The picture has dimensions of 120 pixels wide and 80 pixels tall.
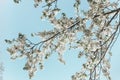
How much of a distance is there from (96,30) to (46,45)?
2.13 meters

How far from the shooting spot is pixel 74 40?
18.5m

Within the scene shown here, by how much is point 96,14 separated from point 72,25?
1.16 meters

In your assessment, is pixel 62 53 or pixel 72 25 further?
pixel 62 53

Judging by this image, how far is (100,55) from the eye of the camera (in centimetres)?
1838

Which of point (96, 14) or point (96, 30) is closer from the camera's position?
point (96, 14)

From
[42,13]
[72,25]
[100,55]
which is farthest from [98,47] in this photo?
[42,13]

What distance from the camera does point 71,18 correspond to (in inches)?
699

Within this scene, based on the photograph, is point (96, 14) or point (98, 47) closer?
point (96, 14)

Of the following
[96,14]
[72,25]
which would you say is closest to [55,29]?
[72,25]

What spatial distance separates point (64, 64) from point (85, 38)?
186 centimetres

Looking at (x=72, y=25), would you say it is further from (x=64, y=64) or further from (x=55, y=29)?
(x=64, y=64)

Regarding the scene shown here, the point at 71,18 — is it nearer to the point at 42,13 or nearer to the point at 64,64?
the point at 42,13

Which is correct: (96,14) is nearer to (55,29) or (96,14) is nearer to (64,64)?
(55,29)

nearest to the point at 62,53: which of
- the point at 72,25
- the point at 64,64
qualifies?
the point at 64,64
